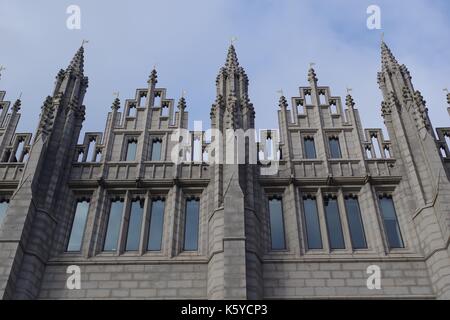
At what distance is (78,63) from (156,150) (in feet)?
23.4

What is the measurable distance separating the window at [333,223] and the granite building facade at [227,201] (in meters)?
0.05

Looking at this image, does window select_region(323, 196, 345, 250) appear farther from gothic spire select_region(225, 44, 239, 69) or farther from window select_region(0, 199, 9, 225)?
window select_region(0, 199, 9, 225)

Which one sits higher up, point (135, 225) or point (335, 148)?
point (335, 148)

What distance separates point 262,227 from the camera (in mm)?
20375

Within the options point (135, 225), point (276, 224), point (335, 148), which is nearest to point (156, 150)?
point (135, 225)

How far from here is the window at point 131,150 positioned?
23.5 m

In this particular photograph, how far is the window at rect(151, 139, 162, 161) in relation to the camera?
23.5m

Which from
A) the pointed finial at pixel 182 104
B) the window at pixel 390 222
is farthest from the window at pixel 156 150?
the window at pixel 390 222

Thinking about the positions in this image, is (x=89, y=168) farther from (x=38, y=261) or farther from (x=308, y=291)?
(x=308, y=291)

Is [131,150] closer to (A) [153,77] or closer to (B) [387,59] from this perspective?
(A) [153,77]

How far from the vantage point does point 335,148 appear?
77.7ft

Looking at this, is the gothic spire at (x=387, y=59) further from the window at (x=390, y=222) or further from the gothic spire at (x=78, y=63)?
the gothic spire at (x=78, y=63)
